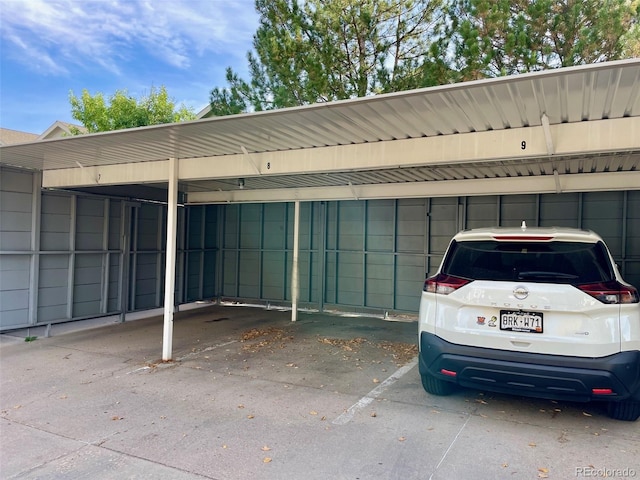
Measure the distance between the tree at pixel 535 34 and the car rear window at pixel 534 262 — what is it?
5.90 metres

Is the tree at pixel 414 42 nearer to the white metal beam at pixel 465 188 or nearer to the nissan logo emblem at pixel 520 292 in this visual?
the white metal beam at pixel 465 188

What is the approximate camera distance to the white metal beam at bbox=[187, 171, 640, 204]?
19.8 feet

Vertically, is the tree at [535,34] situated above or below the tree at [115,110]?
below

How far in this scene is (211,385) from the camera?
4.64 m

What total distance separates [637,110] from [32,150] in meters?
6.94

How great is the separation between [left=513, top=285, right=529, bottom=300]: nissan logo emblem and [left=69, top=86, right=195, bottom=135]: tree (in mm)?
18562

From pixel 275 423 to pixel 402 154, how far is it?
10.1 ft

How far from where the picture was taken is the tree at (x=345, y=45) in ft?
29.6

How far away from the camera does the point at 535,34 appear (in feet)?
26.3

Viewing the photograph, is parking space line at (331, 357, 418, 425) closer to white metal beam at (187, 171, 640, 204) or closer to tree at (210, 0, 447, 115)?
white metal beam at (187, 171, 640, 204)

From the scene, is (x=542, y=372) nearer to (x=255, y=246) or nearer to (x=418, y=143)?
(x=418, y=143)

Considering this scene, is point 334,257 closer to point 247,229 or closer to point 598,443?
point 247,229

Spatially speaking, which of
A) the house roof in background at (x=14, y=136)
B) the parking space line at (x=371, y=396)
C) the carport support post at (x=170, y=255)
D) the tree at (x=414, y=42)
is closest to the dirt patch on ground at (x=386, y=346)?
the parking space line at (x=371, y=396)

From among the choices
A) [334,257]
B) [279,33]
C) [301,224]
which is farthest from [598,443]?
[279,33]
